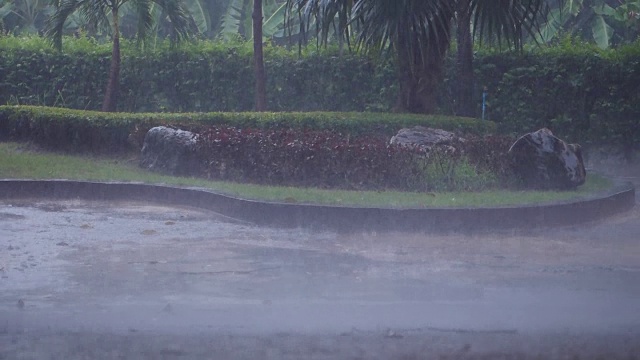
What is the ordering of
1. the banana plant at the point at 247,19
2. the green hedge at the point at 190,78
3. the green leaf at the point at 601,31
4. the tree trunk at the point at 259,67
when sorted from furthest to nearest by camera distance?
1. the banana plant at the point at 247,19
2. the green leaf at the point at 601,31
3. the green hedge at the point at 190,78
4. the tree trunk at the point at 259,67

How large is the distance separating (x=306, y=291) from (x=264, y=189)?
438 cm

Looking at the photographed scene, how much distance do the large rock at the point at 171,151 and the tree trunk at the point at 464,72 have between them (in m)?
5.98

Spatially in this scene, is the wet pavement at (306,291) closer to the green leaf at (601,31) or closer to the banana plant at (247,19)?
the green leaf at (601,31)

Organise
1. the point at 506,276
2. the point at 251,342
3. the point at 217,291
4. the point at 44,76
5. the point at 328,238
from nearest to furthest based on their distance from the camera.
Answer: the point at 251,342
the point at 217,291
the point at 506,276
the point at 328,238
the point at 44,76

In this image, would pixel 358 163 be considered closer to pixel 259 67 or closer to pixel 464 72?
pixel 464 72

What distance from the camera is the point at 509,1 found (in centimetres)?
1600

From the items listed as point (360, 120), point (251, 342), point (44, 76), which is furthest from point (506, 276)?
point (44, 76)

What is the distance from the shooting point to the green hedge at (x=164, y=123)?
52.1 ft

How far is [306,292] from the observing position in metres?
7.82

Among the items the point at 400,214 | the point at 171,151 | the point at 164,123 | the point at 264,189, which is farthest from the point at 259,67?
the point at 400,214

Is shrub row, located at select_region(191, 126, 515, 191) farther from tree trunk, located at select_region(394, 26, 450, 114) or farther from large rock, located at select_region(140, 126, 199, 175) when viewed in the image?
tree trunk, located at select_region(394, 26, 450, 114)

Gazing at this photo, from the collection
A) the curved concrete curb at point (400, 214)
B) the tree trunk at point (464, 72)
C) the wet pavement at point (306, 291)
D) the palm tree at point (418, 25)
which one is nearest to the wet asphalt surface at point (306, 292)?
the wet pavement at point (306, 291)

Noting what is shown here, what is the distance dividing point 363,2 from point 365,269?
26.3 feet

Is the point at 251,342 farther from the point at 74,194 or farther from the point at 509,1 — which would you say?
the point at 509,1
